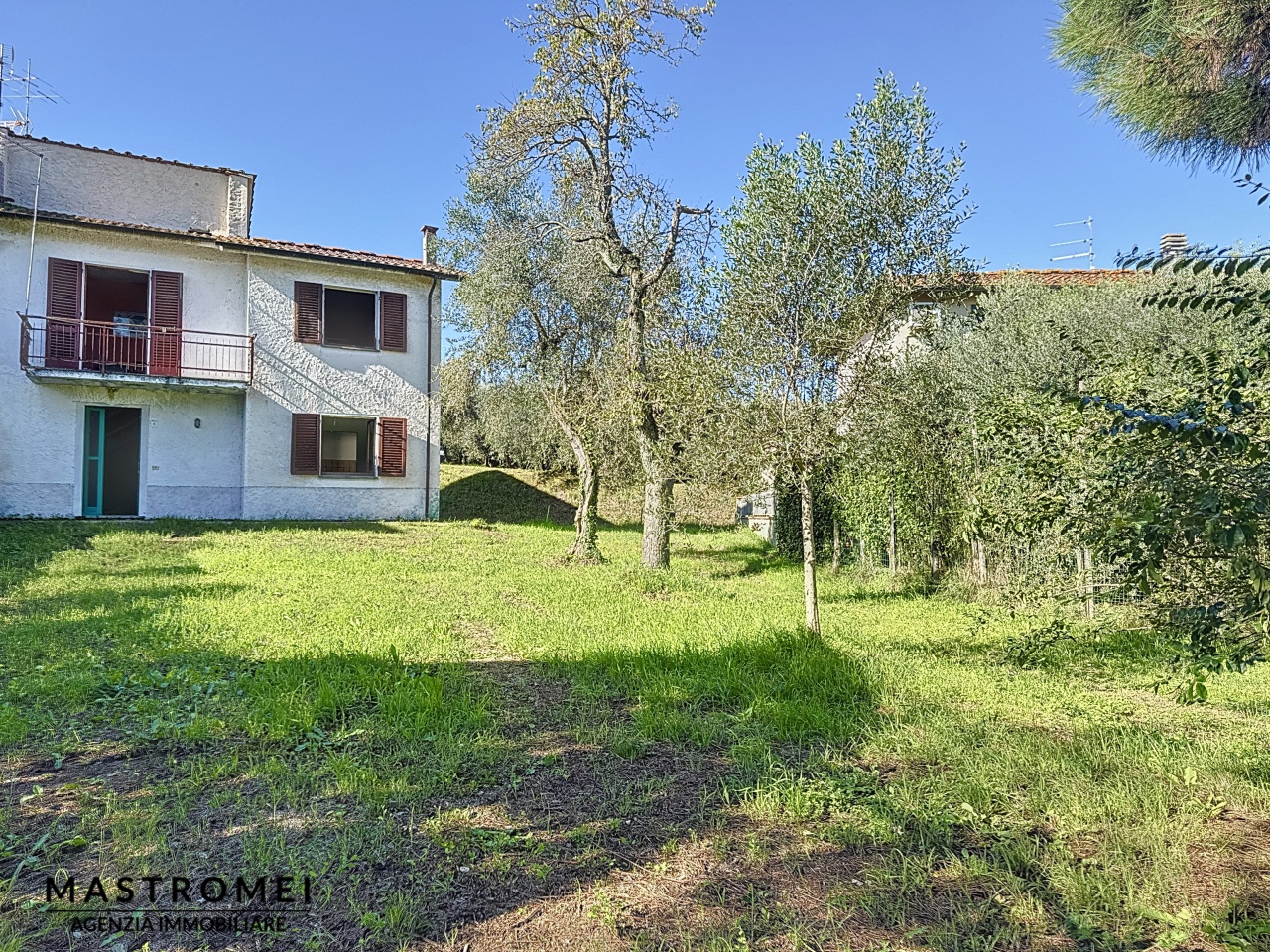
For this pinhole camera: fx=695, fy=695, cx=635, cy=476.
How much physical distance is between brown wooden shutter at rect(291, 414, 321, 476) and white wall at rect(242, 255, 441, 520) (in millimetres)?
140

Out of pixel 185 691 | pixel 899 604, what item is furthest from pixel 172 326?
pixel 899 604

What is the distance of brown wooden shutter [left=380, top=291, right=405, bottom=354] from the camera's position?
53.3ft

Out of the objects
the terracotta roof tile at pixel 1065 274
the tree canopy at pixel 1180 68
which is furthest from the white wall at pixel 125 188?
the terracotta roof tile at pixel 1065 274

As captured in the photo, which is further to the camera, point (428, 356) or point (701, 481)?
A: point (428, 356)

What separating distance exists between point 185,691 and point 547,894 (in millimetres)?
3317

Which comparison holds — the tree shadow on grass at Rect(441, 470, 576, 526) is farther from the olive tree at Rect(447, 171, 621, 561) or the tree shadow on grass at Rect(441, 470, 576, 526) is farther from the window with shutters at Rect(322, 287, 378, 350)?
the window with shutters at Rect(322, 287, 378, 350)

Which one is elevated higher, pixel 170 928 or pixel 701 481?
pixel 701 481

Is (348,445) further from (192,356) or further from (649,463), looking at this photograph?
(649,463)

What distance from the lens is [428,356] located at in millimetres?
16719

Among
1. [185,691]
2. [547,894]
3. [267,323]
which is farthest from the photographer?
[267,323]

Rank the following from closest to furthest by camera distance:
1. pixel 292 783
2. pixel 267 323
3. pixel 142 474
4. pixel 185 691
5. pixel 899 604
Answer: pixel 292 783 < pixel 185 691 < pixel 899 604 < pixel 142 474 < pixel 267 323

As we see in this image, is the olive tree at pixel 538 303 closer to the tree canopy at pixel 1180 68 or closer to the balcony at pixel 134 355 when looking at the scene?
the balcony at pixel 134 355

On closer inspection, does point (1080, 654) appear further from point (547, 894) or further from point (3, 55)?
point (3, 55)

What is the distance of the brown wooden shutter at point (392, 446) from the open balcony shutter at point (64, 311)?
229 inches
